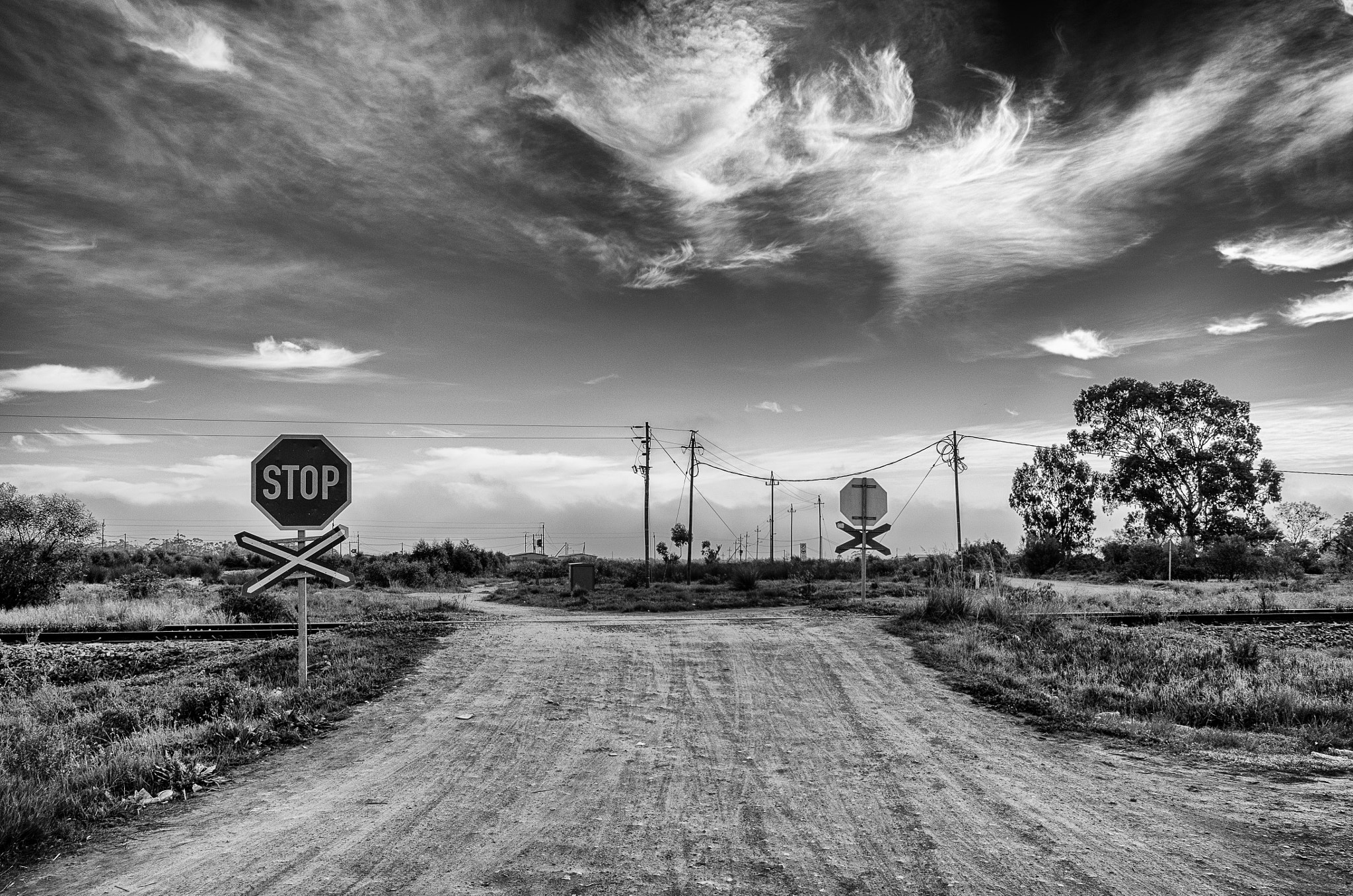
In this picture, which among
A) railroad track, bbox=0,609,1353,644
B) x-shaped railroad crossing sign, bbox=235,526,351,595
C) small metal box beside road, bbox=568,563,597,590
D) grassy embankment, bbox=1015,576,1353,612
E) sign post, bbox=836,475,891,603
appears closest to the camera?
x-shaped railroad crossing sign, bbox=235,526,351,595

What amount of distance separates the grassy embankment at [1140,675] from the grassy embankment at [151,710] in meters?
A: 8.62

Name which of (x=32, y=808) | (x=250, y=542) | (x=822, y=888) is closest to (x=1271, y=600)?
(x=822, y=888)

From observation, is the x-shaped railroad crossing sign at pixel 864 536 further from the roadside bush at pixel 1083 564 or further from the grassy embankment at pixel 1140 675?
the roadside bush at pixel 1083 564

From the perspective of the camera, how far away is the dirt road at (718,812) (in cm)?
493

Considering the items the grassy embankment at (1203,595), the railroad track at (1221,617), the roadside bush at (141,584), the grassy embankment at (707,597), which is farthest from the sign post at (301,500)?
the roadside bush at (141,584)

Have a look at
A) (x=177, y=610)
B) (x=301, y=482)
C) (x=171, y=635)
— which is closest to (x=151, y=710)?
(x=301, y=482)

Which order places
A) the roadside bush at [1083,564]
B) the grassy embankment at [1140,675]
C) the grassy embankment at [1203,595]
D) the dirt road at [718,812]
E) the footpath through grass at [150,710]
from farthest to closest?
1. the roadside bush at [1083,564]
2. the grassy embankment at [1203,595]
3. the grassy embankment at [1140,675]
4. the footpath through grass at [150,710]
5. the dirt road at [718,812]

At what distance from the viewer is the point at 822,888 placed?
15.6ft

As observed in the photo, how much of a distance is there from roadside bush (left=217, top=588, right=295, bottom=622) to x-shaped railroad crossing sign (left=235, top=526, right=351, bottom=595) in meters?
15.3

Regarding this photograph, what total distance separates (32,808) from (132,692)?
7174 millimetres

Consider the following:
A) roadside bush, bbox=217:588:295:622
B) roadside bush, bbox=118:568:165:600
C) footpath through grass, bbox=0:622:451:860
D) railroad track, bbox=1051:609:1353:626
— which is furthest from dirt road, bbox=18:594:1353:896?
roadside bush, bbox=118:568:165:600

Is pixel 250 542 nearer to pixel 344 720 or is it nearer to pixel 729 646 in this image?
pixel 344 720

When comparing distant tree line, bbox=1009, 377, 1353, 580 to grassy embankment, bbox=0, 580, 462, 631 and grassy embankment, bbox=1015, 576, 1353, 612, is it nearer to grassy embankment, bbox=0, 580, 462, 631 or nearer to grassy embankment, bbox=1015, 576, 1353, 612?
grassy embankment, bbox=1015, 576, 1353, 612

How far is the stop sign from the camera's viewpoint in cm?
1045
